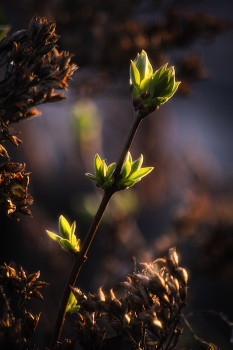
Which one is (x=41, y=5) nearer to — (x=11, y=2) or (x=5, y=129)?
(x=11, y=2)

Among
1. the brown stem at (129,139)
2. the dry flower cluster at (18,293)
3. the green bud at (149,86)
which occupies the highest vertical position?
the green bud at (149,86)

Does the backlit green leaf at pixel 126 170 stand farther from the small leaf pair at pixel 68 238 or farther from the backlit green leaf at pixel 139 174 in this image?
the small leaf pair at pixel 68 238

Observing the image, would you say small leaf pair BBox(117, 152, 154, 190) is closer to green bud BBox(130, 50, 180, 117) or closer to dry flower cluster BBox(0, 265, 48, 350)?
green bud BBox(130, 50, 180, 117)

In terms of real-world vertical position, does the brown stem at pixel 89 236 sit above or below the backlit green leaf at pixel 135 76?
below

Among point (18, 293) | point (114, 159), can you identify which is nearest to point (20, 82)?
point (18, 293)

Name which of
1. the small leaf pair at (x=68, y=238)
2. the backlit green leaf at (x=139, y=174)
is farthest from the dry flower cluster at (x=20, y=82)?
the backlit green leaf at (x=139, y=174)

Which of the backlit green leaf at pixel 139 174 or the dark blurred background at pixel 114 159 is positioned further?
the dark blurred background at pixel 114 159

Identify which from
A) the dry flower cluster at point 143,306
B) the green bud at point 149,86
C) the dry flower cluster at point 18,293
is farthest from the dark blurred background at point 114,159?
the green bud at point 149,86
